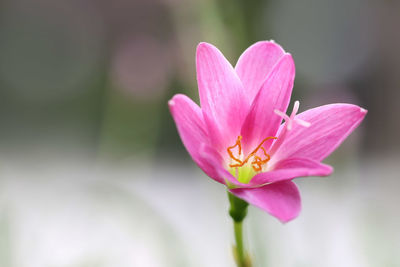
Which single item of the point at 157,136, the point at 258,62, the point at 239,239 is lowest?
the point at 157,136

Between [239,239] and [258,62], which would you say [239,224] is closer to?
[239,239]

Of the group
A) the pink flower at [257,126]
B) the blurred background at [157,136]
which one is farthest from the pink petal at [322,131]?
the blurred background at [157,136]

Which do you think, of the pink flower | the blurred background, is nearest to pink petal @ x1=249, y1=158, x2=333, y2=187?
the pink flower

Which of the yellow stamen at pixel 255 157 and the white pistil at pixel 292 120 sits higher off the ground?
the white pistil at pixel 292 120

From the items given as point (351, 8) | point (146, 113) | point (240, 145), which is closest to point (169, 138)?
point (351, 8)

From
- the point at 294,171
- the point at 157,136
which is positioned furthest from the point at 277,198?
the point at 157,136

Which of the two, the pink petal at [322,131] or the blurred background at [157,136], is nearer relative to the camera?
the pink petal at [322,131]

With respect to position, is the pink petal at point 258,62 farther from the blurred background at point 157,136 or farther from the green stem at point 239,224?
the blurred background at point 157,136
